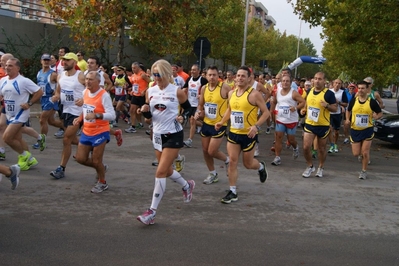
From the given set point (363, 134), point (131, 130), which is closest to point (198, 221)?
point (363, 134)

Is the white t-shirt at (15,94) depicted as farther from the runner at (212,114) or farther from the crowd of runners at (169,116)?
the runner at (212,114)

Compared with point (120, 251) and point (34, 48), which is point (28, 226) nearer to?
point (120, 251)

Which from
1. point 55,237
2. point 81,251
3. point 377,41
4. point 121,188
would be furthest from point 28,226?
point 377,41

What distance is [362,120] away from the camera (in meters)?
9.55

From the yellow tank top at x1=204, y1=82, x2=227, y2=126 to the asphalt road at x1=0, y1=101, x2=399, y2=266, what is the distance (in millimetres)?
1063

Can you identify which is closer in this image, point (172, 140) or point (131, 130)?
point (172, 140)

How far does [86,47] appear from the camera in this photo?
22.0 m

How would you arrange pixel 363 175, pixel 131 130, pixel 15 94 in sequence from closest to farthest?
pixel 15 94, pixel 363 175, pixel 131 130

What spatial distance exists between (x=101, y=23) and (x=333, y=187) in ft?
47.3

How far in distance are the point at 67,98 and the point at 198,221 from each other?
3536 millimetres

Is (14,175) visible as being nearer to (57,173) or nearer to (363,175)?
(57,173)

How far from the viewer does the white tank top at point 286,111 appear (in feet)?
32.7

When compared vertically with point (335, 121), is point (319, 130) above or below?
above

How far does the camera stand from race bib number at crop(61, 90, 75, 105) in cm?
816
